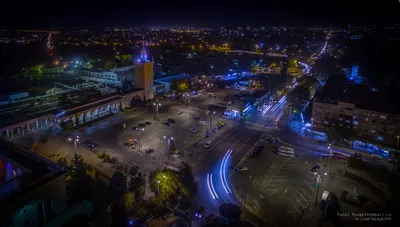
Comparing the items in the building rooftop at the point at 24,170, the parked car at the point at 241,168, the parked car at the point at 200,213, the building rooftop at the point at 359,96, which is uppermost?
the building rooftop at the point at 359,96

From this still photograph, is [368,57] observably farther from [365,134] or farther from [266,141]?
[266,141]

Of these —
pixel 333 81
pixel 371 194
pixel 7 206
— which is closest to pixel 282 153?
pixel 371 194

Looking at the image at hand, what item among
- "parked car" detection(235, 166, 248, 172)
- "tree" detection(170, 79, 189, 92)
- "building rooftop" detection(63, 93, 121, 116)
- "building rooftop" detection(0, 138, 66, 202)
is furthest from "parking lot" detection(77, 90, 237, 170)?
"tree" detection(170, 79, 189, 92)

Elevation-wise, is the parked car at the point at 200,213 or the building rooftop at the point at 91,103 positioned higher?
the building rooftop at the point at 91,103

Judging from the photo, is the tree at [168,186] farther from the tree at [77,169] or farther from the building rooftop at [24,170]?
the building rooftop at [24,170]

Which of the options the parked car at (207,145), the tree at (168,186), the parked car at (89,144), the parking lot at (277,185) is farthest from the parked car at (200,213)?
the parked car at (89,144)

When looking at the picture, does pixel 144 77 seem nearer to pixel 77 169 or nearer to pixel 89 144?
pixel 89 144
